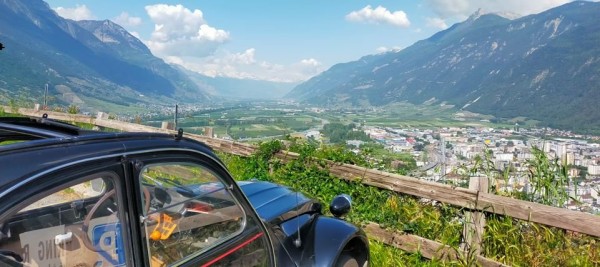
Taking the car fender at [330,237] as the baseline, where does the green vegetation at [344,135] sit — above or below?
above

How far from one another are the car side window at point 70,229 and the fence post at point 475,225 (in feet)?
14.5

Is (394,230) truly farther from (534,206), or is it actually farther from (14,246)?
(14,246)

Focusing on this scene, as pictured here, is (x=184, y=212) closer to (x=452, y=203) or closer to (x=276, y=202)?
(x=276, y=202)

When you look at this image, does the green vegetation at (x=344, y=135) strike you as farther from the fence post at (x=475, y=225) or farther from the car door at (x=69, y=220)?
the car door at (x=69, y=220)

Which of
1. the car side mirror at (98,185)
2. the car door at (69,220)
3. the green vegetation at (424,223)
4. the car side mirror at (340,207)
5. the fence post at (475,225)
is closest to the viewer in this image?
the car door at (69,220)

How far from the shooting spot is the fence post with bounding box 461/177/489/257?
214 inches

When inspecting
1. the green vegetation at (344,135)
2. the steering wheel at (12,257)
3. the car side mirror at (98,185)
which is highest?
the car side mirror at (98,185)

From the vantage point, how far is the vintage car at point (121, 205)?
1.65m

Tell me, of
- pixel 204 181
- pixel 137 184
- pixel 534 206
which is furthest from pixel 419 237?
pixel 137 184

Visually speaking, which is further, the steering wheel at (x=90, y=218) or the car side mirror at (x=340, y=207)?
the car side mirror at (x=340, y=207)

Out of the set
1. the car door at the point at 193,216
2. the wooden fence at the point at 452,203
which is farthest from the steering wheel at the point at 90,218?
the wooden fence at the point at 452,203

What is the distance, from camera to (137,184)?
1.97m

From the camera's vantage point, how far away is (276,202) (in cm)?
357

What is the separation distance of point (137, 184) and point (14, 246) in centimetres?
47
